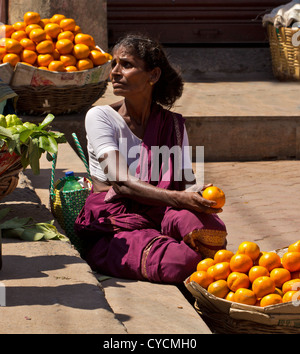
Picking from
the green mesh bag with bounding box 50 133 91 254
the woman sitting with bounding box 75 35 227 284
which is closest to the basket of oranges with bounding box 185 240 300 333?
the woman sitting with bounding box 75 35 227 284

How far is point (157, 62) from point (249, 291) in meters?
1.35

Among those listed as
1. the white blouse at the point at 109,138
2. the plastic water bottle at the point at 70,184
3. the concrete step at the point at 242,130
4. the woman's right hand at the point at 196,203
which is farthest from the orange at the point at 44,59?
the woman's right hand at the point at 196,203

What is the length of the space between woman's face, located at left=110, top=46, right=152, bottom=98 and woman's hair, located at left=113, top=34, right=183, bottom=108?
0.03 m

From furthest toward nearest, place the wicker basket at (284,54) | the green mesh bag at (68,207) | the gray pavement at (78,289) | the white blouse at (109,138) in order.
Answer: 1. the wicker basket at (284,54)
2. the green mesh bag at (68,207)
3. the white blouse at (109,138)
4. the gray pavement at (78,289)

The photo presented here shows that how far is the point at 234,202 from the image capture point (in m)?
5.19

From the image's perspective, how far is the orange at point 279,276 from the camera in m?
2.96

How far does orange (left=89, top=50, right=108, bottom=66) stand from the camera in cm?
569

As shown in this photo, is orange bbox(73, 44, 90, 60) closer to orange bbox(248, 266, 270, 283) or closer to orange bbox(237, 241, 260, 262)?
orange bbox(237, 241, 260, 262)

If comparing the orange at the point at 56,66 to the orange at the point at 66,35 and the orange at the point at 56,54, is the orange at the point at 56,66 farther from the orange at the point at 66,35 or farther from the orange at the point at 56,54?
the orange at the point at 66,35

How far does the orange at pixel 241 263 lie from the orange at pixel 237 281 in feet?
0.16
